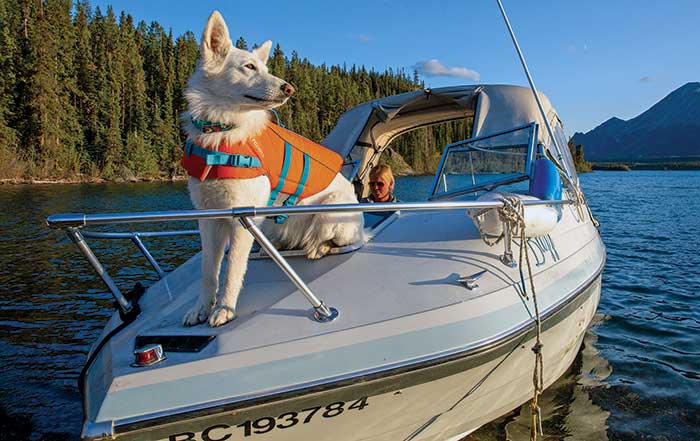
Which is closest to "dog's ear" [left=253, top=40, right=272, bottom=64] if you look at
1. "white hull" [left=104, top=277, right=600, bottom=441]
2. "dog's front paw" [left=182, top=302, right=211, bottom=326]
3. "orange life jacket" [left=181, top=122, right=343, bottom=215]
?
"orange life jacket" [left=181, top=122, right=343, bottom=215]

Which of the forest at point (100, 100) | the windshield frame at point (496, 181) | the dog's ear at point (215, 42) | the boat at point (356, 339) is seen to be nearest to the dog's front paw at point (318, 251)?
the boat at point (356, 339)

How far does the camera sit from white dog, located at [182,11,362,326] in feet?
9.55

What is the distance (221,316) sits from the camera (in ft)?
9.71

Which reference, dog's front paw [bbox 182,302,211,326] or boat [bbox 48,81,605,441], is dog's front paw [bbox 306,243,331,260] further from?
dog's front paw [bbox 182,302,211,326]

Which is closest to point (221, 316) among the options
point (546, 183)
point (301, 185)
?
point (301, 185)

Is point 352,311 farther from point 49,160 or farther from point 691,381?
point 49,160

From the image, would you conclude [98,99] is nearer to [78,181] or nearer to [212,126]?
[78,181]

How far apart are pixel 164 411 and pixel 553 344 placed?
3315 mm

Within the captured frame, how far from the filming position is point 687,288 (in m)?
9.03

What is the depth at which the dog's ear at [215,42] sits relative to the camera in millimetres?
2820

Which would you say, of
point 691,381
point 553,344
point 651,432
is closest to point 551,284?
point 553,344

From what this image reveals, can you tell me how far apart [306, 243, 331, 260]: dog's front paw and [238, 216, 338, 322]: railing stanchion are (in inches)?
35.6

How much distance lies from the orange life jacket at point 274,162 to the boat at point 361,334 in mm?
432

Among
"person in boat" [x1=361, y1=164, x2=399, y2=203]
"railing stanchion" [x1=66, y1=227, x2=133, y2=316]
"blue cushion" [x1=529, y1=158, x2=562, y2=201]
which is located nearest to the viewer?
"railing stanchion" [x1=66, y1=227, x2=133, y2=316]
